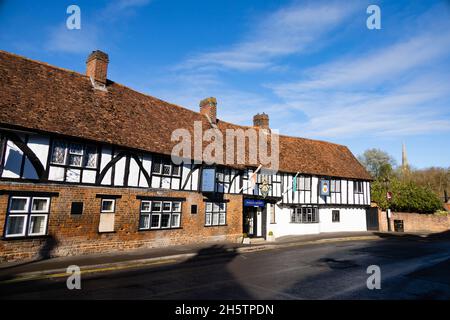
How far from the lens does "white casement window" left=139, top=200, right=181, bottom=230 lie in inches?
641

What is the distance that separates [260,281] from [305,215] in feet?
59.3

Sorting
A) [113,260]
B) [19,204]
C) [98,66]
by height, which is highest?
[98,66]

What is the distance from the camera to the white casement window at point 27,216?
11844 mm

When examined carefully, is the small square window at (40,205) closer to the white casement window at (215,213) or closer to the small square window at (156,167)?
the small square window at (156,167)

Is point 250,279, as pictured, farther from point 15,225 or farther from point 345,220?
point 345,220

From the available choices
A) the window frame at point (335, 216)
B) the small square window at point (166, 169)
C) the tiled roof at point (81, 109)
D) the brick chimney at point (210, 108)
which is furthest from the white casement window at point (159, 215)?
the window frame at point (335, 216)

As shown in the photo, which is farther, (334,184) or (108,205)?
(334,184)

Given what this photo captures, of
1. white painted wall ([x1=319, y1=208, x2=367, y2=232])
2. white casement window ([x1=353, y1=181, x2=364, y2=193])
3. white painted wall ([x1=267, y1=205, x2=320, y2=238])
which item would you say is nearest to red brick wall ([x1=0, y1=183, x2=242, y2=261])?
white painted wall ([x1=267, y1=205, x2=320, y2=238])

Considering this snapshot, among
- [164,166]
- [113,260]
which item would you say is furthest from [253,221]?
[113,260]

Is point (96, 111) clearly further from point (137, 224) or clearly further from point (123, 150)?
point (137, 224)

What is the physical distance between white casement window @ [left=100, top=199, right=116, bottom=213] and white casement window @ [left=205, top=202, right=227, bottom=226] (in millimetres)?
6294

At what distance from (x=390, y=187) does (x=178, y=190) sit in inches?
1004

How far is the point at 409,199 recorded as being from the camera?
101 ft

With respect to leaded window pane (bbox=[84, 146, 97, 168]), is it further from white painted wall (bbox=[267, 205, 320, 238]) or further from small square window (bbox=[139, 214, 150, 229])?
white painted wall (bbox=[267, 205, 320, 238])
